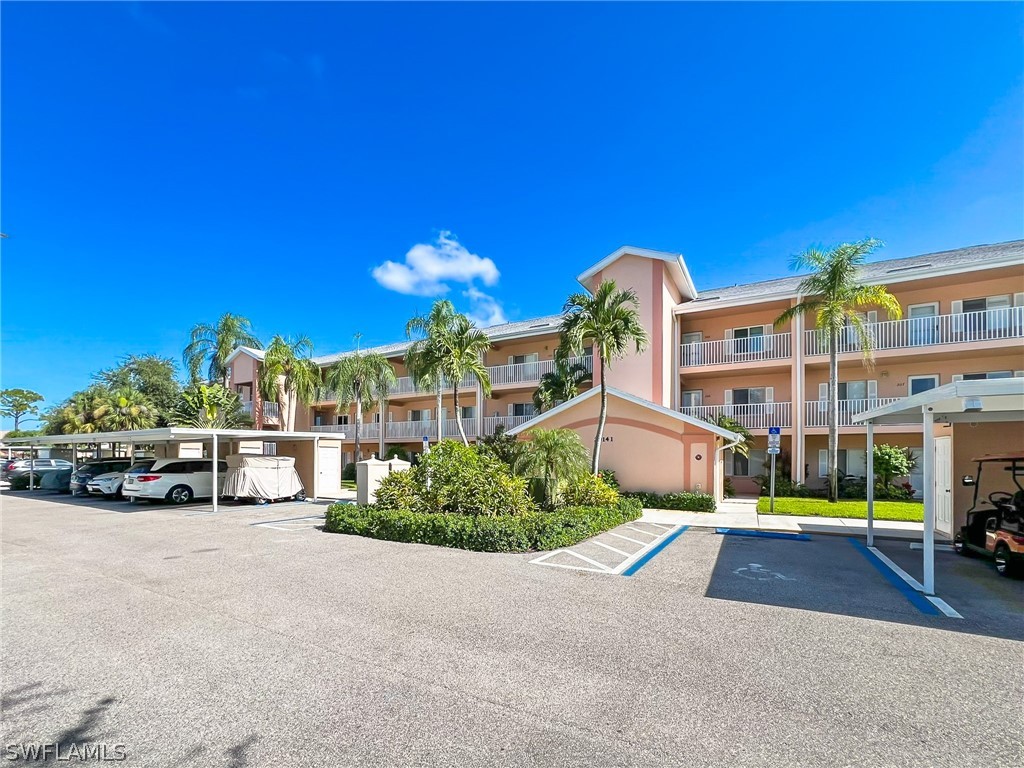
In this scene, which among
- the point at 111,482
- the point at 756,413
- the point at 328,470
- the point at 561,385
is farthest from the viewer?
the point at 561,385

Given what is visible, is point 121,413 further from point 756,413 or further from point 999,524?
point 999,524

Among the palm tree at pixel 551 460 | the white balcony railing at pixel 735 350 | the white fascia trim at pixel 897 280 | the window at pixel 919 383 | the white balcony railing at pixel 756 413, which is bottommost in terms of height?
the palm tree at pixel 551 460

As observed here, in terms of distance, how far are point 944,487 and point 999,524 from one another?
374cm

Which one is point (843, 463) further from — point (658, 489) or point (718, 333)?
point (658, 489)

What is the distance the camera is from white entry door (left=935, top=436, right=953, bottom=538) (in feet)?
36.2

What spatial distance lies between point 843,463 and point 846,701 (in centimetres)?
2001

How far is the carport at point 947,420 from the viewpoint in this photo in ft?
21.6

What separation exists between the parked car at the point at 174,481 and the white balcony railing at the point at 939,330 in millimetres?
24221

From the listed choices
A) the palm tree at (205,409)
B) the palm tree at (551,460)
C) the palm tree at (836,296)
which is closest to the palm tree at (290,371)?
the palm tree at (205,409)

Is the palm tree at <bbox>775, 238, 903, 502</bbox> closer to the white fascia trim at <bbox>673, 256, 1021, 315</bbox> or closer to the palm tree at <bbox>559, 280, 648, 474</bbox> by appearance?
the white fascia trim at <bbox>673, 256, 1021, 315</bbox>

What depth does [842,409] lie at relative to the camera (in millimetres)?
20062

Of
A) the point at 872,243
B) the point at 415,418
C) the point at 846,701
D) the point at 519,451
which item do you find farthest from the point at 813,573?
the point at 415,418

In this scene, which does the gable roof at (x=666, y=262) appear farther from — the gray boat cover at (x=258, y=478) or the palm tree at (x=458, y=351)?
the gray boat cover at (x=258, y=478)

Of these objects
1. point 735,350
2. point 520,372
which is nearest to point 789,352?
point 735,350
